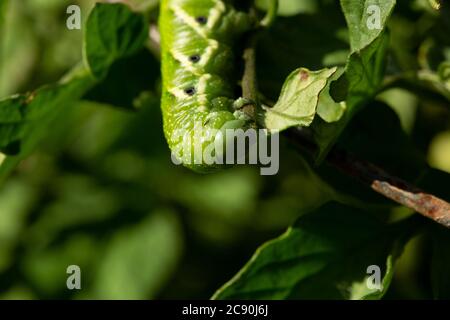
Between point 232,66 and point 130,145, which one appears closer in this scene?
point 232,66

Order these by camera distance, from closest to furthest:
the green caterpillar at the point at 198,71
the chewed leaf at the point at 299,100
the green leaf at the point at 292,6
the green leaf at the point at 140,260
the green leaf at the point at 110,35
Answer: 1. the chewed leaf at the point at 299,100
2. the green caterpillar at the point at 198,71
3. the green leaf at the point at 110,35
4. the green leaf at the point at 292,6
5. the green leaf at the point at 140,260

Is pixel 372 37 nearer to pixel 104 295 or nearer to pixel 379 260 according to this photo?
pixel 379 260

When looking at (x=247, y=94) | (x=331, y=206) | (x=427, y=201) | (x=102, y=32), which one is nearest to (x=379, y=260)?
(x=331, y=206)

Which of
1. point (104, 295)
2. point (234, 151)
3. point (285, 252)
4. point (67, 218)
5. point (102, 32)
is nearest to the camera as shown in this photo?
point (234, 151)

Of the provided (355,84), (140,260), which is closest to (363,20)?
(355,84)

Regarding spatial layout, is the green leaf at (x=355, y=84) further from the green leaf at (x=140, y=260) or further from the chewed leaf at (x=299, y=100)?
the green leaf at (x=140, y=260)

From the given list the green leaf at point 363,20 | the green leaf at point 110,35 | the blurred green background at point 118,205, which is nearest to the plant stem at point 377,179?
the green leaf at point 363,20
